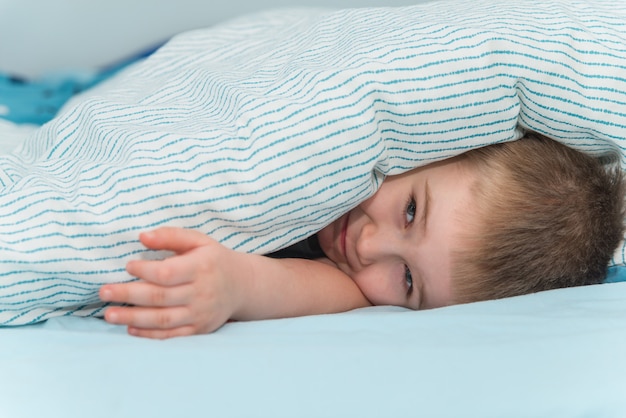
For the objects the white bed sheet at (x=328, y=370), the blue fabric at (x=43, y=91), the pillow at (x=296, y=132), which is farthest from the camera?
the blue fabric at (x=43, y=91)

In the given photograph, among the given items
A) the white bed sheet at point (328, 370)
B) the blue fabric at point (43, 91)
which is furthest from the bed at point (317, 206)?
the blue fabric at point (43, 91)

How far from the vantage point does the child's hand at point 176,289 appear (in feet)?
2.31

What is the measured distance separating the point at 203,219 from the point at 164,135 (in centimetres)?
10

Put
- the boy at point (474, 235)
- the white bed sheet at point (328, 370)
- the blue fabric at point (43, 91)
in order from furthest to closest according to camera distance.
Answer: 1. the blue fabric at point (43, 91)
2. the boy at point (474, 235)
3. the white bed sheet at point (328, 370)

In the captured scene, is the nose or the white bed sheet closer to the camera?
the white bed sheet

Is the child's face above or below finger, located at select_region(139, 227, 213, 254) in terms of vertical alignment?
below

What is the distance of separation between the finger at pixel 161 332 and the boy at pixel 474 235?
0.26ft

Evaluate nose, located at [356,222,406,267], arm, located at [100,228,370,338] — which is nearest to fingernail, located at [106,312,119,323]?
arm, located at [100,228,370,338]

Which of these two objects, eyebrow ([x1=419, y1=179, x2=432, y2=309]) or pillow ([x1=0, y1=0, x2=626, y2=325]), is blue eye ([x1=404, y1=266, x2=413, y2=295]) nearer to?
eyebrow ([x1=419, y1=179, x2=432, y2=309])

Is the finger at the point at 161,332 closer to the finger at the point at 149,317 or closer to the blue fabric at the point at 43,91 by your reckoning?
the finger at the point at 149,317

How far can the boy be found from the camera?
865mm

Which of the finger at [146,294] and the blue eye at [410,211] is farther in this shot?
the blue eye at [410,211]

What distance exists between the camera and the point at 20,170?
88 cm

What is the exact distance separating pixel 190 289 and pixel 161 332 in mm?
57
